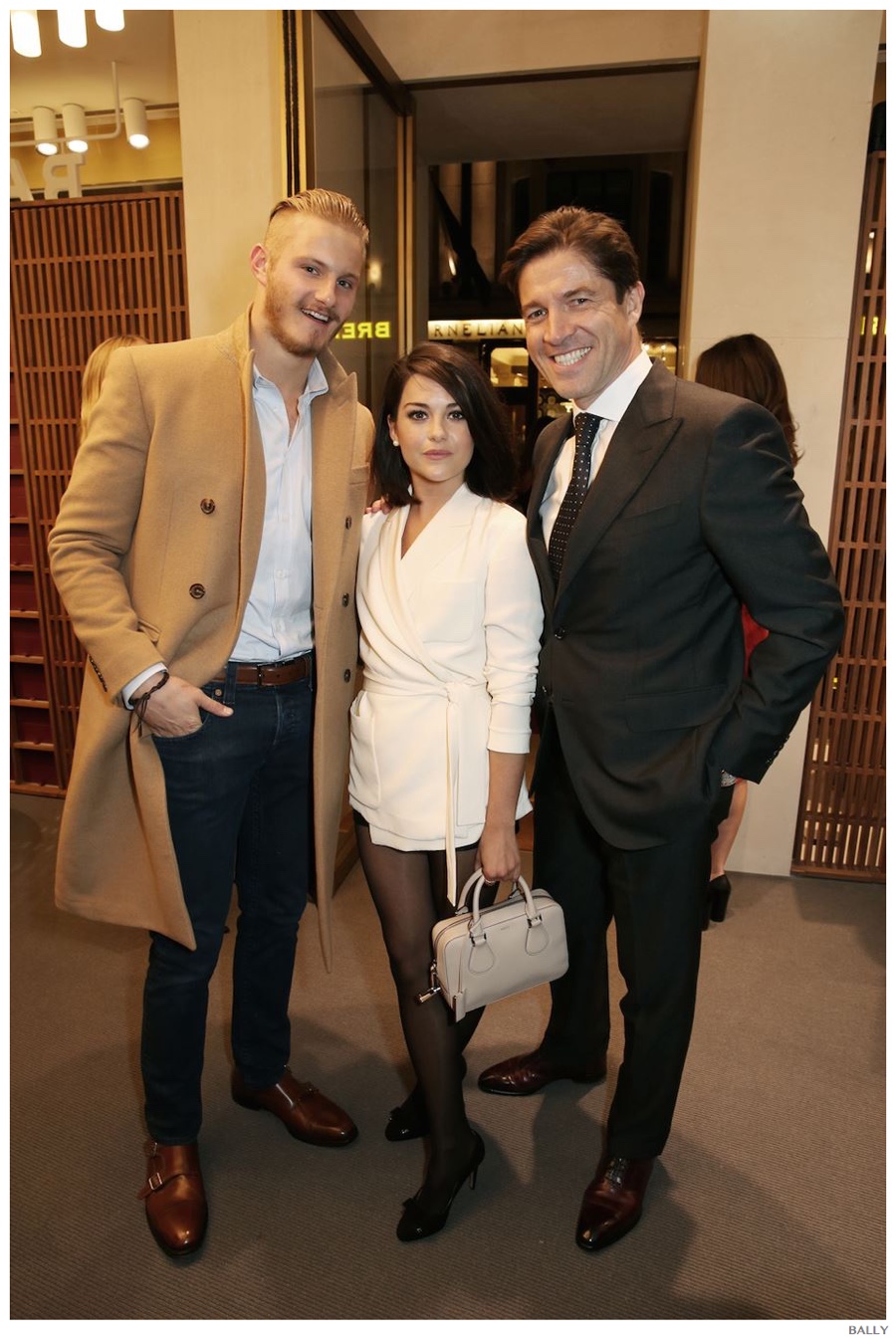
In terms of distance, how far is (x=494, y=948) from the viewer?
1.86 metres

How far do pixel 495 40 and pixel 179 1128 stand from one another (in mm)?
4918

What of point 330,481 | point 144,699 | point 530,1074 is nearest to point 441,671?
point 330,481

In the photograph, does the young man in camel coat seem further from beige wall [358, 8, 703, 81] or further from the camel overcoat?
beige wall [358, 8, 703, 81]

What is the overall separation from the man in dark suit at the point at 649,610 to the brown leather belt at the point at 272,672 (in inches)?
22.4

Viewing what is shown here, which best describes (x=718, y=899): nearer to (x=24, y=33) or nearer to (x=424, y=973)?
(x=424, y=973)

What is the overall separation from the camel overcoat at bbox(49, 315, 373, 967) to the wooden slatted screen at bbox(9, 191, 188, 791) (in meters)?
2.65

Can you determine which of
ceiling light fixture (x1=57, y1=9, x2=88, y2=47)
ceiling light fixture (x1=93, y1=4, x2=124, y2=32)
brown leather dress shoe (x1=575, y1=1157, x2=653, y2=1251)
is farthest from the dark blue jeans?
ceiling light fixture (x1=93, y1=4, x2=124, y2=32)

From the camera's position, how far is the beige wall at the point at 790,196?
3.36 meters

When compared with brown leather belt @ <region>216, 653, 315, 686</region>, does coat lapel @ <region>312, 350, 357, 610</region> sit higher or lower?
higher

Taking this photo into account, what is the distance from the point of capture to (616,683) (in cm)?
184

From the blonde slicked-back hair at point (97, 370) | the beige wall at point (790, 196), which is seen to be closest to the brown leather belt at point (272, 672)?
the blonde slicked-back hair at point (97, 370)

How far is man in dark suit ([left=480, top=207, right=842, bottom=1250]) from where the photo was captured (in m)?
1.73

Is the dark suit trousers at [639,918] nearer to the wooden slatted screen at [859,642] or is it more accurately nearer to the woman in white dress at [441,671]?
the woman in white dress at [441,671]

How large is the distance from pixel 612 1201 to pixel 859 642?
2672 millimetres
